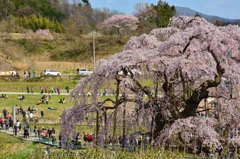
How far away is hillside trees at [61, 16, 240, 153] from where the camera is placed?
13602 mm

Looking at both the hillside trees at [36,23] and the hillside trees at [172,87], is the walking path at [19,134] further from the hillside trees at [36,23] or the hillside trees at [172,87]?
the hillside trees at [36,23]

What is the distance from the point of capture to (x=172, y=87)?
14953 mm

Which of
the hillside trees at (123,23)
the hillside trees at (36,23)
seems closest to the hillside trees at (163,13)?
the hillside trees at (123,23)

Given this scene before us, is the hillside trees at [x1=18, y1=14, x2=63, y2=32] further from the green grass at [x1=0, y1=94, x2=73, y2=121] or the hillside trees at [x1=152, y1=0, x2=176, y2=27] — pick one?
the green grass at [x1=0, y1=94, x2=73, y2=121]

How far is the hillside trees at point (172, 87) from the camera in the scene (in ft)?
44.6

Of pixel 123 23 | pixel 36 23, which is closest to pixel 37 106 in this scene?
pixel 123 23

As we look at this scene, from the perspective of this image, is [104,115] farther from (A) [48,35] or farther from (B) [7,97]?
(A) [48,35]

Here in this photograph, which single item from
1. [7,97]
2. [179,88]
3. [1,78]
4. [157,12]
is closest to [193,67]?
[179,88]

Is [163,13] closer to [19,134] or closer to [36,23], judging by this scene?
[36,23]

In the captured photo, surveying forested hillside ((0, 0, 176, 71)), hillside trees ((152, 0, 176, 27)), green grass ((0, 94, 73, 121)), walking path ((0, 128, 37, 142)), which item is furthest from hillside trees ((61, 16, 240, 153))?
hillside trees ((152, 0, 176, 27))

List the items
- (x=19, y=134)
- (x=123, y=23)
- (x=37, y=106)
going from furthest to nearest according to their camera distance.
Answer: (x=123, y=23)
(x=37, y=106)
(x=19, y=134)

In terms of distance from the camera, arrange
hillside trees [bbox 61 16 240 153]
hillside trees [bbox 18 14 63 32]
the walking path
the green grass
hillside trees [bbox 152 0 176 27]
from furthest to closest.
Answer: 1. hillside trees [bbox 18 14 63 32]
2. hillside trees [bbox 152 0 176 27]
3. the green grass
4. the walking path
5. hillside trees [bbox 61 16 240 153]

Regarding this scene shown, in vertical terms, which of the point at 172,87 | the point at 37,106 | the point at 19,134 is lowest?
the point at 19,134

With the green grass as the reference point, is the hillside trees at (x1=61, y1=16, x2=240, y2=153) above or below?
above
